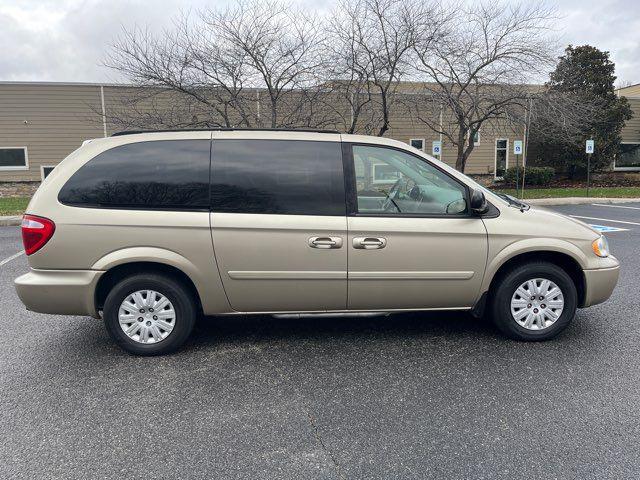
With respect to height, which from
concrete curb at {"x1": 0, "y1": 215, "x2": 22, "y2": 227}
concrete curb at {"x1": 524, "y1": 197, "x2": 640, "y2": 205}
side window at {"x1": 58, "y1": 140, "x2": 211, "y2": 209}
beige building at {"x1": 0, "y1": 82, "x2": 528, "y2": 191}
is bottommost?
concrete curb at {"x1": 0, "y1": 215, "x2": 22, "y2": 227}

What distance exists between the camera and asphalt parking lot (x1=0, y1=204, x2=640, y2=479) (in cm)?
258

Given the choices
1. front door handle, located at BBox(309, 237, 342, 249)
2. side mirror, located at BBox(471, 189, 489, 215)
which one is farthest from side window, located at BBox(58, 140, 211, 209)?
side mirror, located at BBox(471, 189, 489, 215)

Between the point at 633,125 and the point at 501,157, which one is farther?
the point at 633,125

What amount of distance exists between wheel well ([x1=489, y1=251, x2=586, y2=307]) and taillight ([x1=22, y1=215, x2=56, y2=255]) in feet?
11.9

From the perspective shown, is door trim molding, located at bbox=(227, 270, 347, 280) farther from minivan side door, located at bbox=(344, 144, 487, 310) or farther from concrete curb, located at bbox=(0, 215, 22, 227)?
concrete curb, located at bbox=(0, 215, 22, 227)

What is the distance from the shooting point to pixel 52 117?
69.7 ft

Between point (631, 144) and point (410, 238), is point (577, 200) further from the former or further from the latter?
point (410, 238)

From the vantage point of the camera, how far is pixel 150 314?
3900 mm

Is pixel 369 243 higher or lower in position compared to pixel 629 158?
lower

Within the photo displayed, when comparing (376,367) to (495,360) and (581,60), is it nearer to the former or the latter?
(495,360)

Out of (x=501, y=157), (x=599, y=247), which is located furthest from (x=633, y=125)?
Result: (x=599, y=247)

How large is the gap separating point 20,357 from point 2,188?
21047 mm

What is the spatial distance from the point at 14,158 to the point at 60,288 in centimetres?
2144

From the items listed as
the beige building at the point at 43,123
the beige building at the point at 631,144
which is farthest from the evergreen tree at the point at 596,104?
the beige building at the point at 43,123
